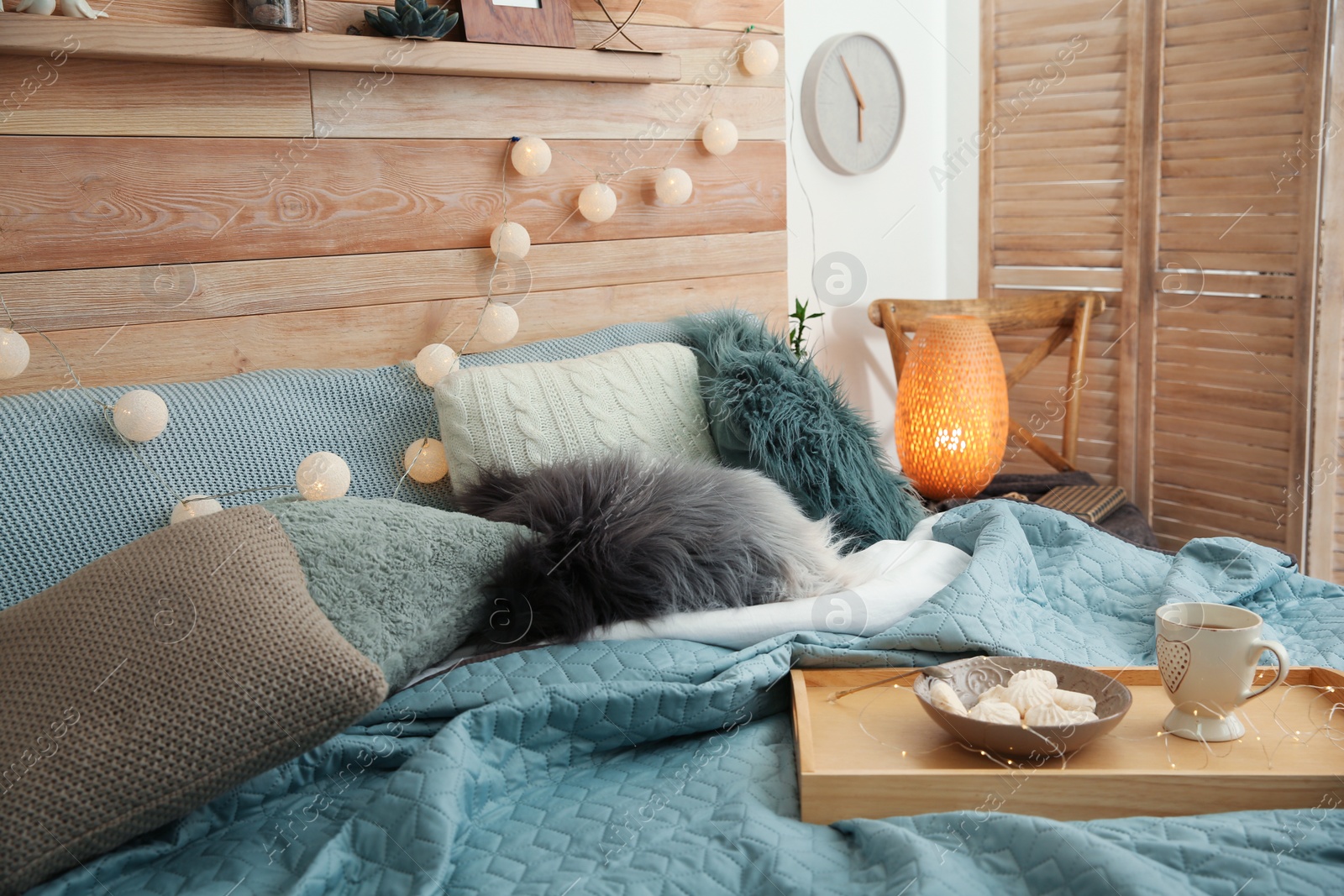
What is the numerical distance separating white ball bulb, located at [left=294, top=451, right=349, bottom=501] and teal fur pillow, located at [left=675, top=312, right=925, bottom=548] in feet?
2.00

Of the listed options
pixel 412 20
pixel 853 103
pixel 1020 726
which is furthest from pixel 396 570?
pixel 853 103

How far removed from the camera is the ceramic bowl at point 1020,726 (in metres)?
0.91

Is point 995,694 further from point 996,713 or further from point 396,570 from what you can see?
point 396,570

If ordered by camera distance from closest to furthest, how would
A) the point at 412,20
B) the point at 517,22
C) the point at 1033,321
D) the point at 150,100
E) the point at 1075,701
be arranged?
the point at 1075,701 → the point at 150,100 → the point at 412,20 → the point at 517,22 → the point at 1033,321

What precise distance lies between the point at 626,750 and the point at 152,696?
0.47 metres

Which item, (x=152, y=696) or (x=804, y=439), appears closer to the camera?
(x=152, y=696)

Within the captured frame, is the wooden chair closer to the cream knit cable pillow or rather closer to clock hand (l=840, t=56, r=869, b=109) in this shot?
clock hand (l=840, t=56, r=869, b=109)

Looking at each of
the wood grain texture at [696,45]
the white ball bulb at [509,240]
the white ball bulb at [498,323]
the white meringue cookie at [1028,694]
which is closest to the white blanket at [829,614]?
the white meringue cookie at [1028,694]

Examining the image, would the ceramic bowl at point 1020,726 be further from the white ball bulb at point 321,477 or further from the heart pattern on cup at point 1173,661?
the white ball bulb at point 321,477

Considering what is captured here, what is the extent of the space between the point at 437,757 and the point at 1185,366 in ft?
7.08

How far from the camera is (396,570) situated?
3.61 feet

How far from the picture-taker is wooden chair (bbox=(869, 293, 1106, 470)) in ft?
8.12

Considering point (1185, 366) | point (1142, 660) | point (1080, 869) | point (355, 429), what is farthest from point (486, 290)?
point (1185, 366)

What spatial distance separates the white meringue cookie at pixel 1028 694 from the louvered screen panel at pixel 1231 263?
5.31 ft
